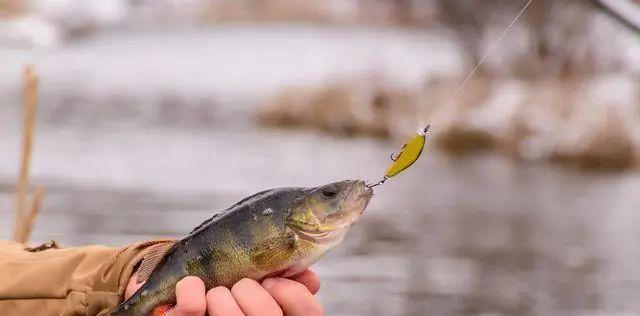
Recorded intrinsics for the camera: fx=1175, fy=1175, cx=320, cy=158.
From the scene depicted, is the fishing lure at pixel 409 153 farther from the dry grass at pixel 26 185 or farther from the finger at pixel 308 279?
the dry grass at pixel 26 185

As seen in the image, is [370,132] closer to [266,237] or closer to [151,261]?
[151,261]

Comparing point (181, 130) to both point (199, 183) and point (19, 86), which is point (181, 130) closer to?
point (19, 86)

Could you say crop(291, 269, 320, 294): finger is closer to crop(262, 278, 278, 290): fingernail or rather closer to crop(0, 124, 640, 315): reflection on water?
crop(262, 278, 278, 290): fingernail

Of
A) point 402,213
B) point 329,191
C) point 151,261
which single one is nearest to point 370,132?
→ point 402,213

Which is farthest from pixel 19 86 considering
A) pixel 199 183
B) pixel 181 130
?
pixel 199 183

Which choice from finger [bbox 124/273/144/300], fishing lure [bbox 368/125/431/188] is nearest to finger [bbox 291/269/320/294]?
fishing lure [bbox 368/125/431/188]
